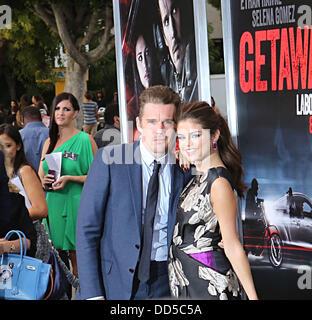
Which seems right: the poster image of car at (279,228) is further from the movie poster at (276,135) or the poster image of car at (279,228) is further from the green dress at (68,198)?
the green dress at (68,198)

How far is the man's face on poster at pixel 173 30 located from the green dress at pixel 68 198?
1.78 metres

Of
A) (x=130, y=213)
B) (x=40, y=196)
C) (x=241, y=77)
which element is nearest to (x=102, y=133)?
(x=40, y=196)

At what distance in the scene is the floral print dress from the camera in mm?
3225

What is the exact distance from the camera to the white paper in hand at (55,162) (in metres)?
6.22

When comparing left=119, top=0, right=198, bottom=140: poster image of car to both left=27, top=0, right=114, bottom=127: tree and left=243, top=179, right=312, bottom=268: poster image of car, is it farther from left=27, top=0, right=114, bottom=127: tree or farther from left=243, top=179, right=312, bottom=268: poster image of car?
left=27, top=0, right=114, bottom=127: tree

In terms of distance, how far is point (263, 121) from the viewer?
4250 mm

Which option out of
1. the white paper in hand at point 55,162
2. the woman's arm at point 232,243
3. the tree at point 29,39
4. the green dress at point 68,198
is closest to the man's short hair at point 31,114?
the green dress at point 68,198

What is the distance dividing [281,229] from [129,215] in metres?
1.26

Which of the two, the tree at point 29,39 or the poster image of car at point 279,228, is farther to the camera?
the tree at point 29,39

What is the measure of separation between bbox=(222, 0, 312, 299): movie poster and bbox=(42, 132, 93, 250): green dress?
7.71 ft

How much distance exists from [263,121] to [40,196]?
1.78m

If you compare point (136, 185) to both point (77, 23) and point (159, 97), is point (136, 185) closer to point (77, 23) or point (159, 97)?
point (159, 97)

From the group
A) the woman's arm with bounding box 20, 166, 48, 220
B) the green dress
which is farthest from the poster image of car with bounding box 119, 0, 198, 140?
the green dress

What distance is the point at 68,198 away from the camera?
6363mm
